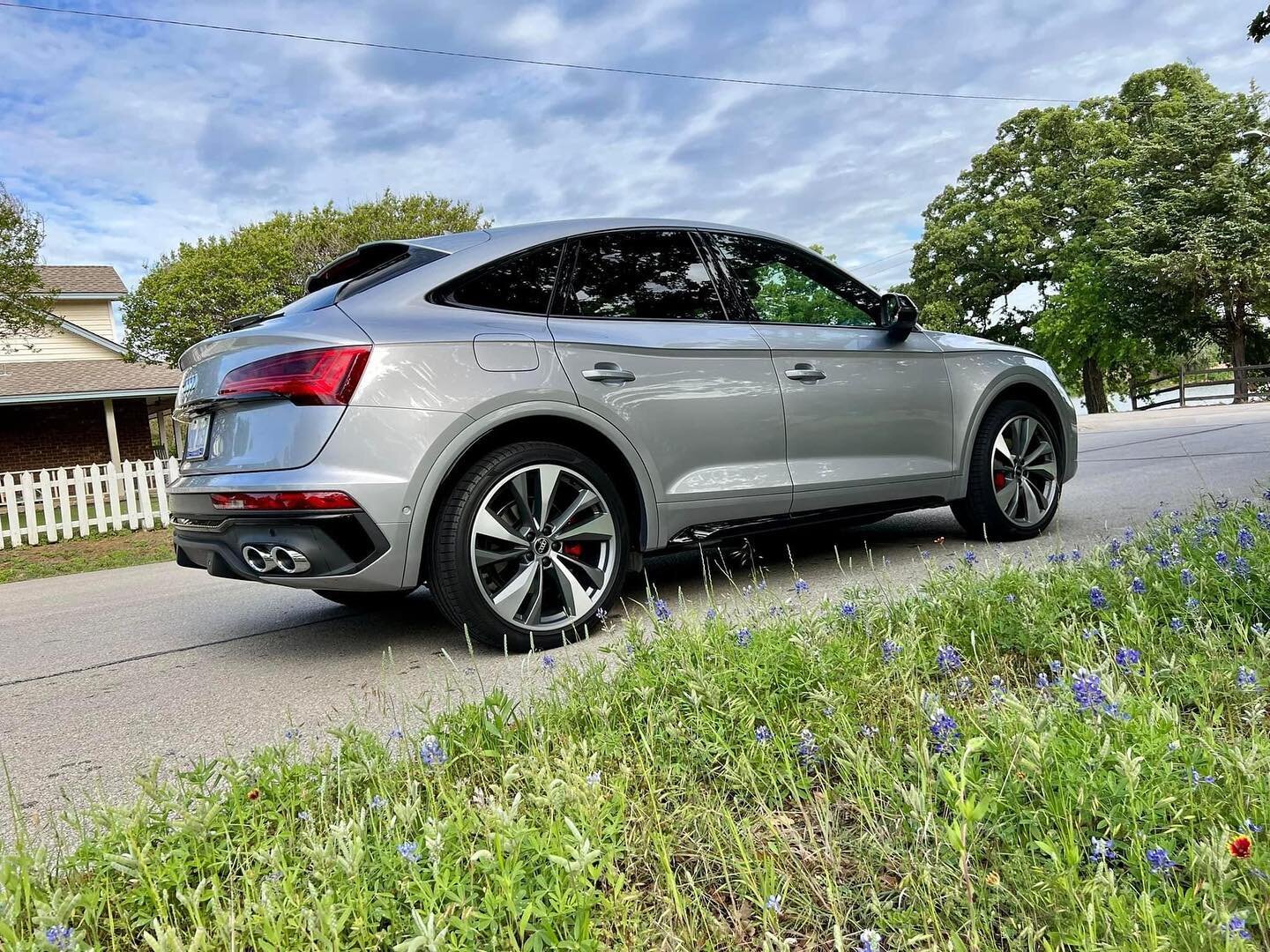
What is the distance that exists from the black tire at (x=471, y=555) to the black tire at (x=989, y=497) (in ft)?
8.51

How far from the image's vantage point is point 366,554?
309cm

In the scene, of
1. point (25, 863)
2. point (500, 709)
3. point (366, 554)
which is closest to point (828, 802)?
point (500, 709)

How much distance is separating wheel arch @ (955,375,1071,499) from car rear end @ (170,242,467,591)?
3.18m

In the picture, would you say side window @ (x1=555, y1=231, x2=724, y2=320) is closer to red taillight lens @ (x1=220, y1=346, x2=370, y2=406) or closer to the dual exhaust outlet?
red taillight lens @ (x1=220, y1=346, x2=370, y2=406)

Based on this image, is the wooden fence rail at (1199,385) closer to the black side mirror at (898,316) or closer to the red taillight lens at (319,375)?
the black side mirror at (898,316)

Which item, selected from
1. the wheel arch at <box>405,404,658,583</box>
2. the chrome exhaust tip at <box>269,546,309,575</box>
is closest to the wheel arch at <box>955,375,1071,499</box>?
the wheel arch at <box>405,404,658,583</box>

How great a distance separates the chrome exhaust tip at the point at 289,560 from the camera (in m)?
3.07

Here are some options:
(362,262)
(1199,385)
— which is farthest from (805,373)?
(1199,385)

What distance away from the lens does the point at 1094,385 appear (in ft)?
119

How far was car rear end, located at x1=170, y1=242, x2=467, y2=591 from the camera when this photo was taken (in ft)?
10.0

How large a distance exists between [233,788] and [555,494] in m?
1.86

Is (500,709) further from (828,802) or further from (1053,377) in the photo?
(1053,377)

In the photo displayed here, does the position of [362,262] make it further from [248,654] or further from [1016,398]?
[1016,398]

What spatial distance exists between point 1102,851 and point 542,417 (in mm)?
2536
